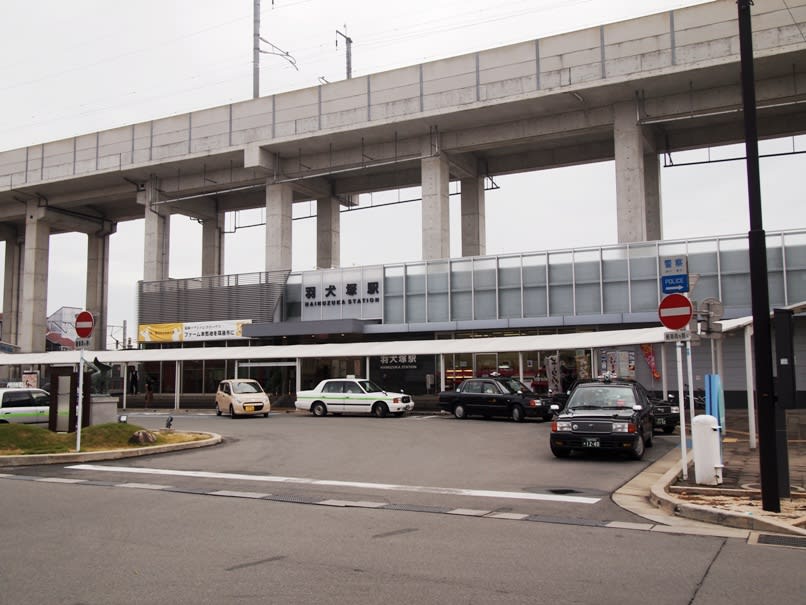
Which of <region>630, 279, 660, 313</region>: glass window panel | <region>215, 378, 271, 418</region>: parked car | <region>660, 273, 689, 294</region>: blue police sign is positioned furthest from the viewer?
<region>630, 279, 660, 313</region>: glass window panel

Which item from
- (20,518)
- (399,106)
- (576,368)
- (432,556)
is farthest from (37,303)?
(432,556)

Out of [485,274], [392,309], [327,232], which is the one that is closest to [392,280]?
[392,309]

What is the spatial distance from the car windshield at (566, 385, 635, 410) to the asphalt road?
1.14 m

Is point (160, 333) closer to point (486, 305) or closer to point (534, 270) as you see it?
point (486, 305)

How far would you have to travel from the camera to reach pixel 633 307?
32344 millimetres

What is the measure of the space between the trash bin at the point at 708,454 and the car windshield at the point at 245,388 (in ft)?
72.6

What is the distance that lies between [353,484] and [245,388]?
1953 centimetres

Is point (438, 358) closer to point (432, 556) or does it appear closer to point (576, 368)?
point (576, 368)

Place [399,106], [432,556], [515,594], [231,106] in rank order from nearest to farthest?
[515,594]
[432,556]
[399,106]
[231,106]

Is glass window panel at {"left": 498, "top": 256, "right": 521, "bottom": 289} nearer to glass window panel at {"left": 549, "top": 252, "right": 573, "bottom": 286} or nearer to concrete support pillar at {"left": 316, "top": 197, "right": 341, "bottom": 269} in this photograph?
glass window panel at {"left": 549, "top": 252, "right": 573, "bottom": 286}

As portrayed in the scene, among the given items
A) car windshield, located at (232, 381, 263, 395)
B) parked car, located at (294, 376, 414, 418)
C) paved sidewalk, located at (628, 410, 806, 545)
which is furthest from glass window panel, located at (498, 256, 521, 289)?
paved sidewalk, located at (628, 410, 806, 545)

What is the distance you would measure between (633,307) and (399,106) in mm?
15664

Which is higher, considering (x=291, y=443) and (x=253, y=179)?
(x=253, y=179)

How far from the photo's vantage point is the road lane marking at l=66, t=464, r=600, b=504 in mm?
10648
